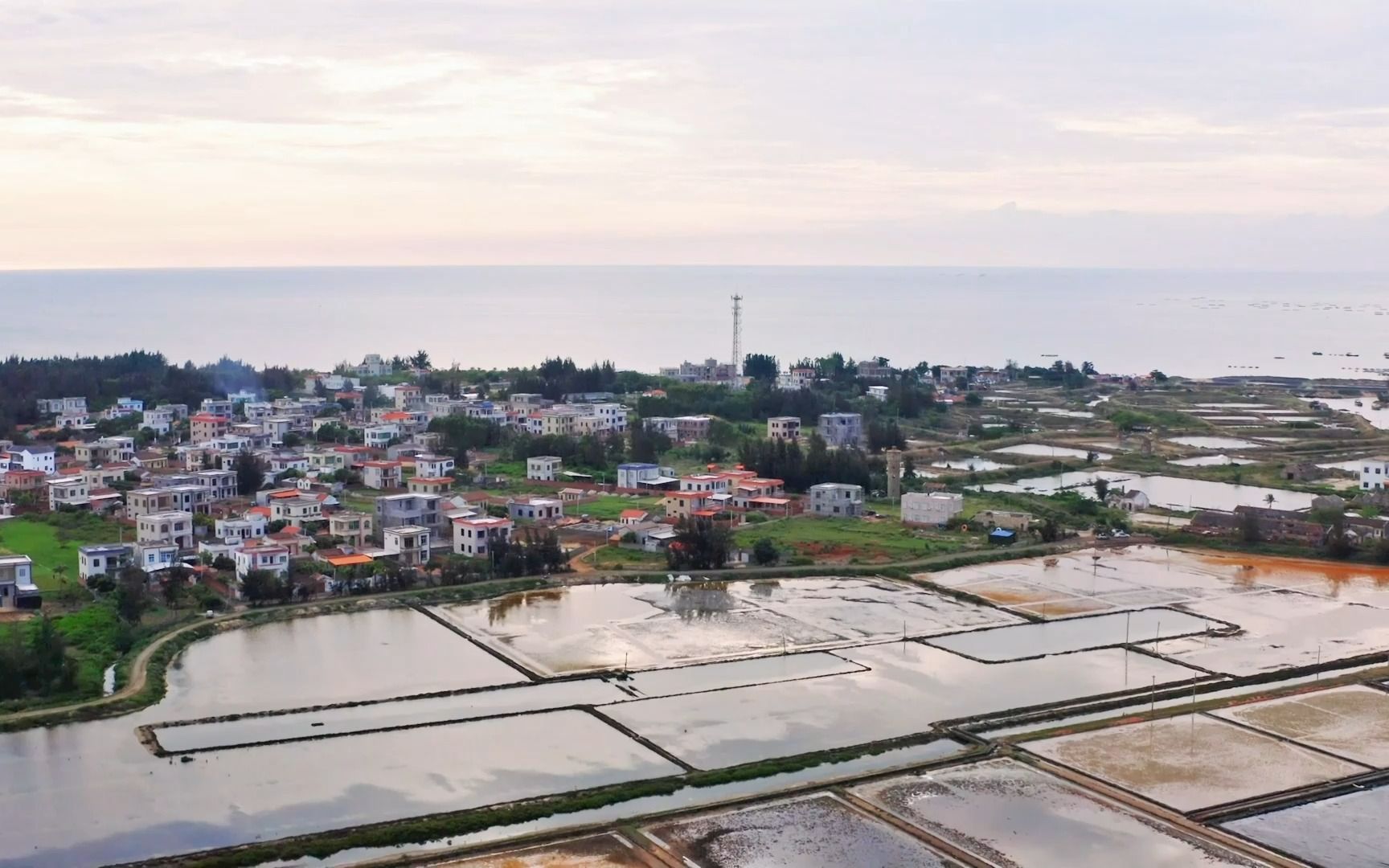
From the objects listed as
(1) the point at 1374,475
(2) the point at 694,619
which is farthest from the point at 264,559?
(1) the point at 1374,475

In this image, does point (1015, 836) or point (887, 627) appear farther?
point (887, 627)

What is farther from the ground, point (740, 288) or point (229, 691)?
point (740, 288)

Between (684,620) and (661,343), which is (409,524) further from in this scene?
(661,343)

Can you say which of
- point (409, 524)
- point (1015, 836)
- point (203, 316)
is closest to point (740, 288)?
point (203, 316)

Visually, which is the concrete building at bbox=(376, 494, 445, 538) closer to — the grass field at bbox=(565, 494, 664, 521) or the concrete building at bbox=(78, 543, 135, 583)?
the grass field at bbox=(565, 494, 664, 521)

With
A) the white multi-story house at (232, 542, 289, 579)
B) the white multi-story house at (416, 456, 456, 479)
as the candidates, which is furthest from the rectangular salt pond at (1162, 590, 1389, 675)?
the white multi-story house at (416, 456, 456, 479)

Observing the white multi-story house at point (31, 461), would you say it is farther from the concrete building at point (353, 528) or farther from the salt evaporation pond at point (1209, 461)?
the salt evaporation pond at point (1209, 461)

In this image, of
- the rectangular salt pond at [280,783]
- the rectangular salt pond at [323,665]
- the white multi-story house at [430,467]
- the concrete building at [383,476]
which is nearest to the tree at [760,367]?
the white multi-story house at [430,467]
